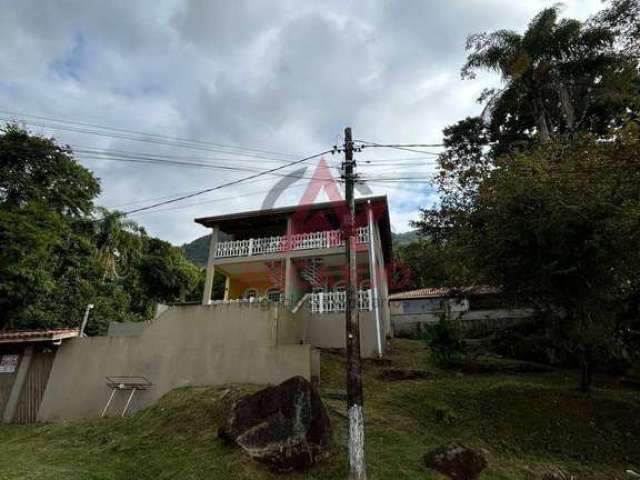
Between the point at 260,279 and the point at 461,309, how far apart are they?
1018 cm

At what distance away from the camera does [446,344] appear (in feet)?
37.1

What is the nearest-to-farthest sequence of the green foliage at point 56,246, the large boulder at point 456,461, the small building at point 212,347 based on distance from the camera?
the large boulder at point 456,461 < the small building at point 212,347 < the green foliage at point 56,246

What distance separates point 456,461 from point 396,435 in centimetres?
129

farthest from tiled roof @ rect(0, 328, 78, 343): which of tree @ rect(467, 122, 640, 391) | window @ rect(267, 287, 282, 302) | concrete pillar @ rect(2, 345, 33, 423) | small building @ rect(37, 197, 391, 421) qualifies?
tree @ rect(467, 122, 640, 391)

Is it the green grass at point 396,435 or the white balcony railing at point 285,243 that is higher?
the white balcony railing at point 285,243

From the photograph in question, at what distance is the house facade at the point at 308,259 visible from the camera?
40.8 ft

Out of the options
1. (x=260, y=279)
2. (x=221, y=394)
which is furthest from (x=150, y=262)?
(x=221, y=394)

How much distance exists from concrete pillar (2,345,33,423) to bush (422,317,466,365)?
40.8 ft

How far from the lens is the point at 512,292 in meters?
8.58

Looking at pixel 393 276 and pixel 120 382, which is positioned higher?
pixel 393 276

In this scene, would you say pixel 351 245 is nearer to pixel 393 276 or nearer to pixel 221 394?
pixel 221 394

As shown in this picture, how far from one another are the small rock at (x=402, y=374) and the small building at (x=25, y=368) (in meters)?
9.18

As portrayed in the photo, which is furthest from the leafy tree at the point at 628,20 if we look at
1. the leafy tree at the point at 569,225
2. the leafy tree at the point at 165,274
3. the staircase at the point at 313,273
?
the leafy tree at the point at 165,274

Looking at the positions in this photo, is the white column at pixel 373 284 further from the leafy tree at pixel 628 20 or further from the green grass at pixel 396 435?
the leafy tree at pixel 628 20
